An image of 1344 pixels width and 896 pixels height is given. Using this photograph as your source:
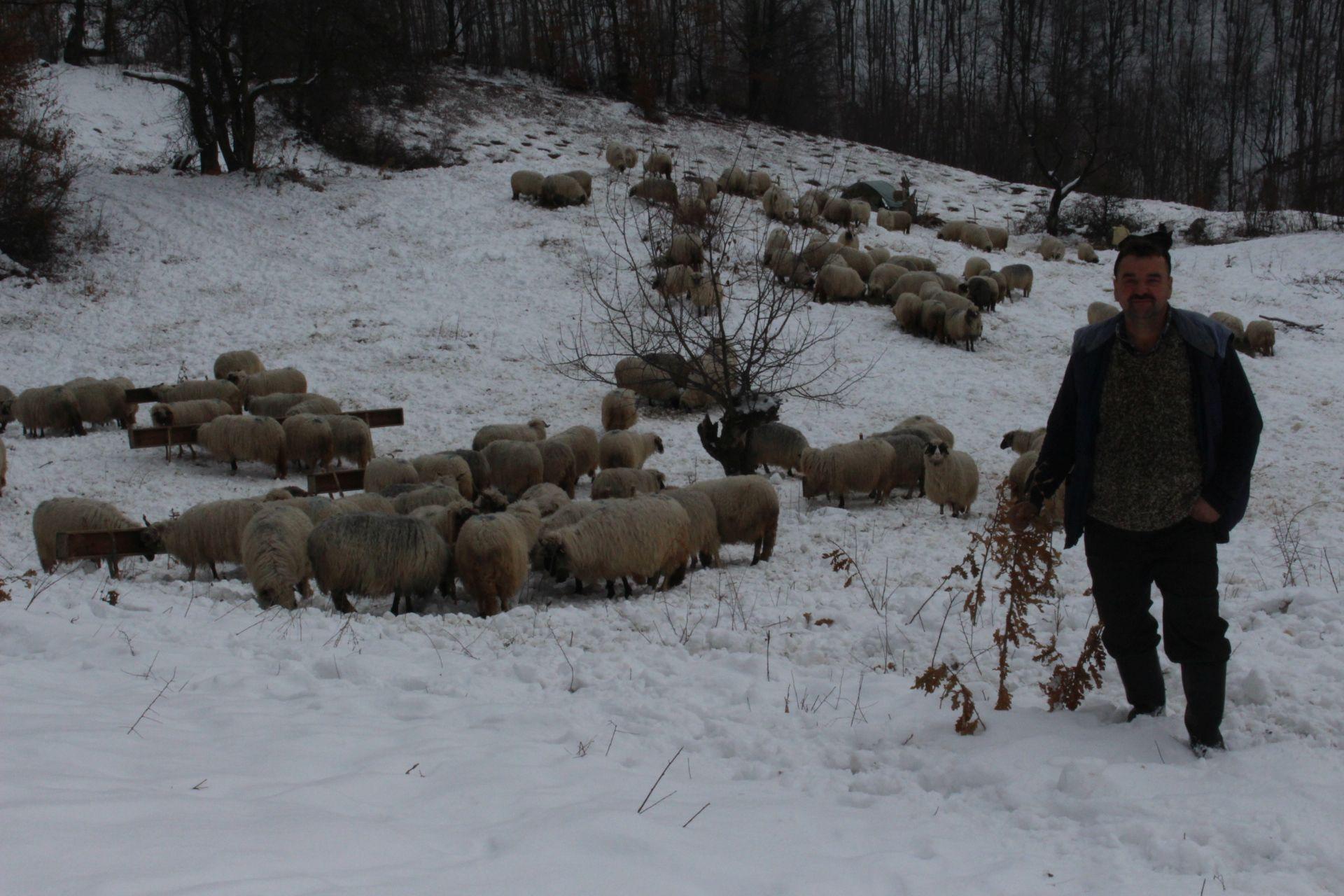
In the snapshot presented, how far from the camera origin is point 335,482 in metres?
10.5

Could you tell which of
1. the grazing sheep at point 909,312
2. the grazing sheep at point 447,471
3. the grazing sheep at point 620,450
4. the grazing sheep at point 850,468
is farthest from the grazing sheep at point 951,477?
the grazing sheep at point 909,312

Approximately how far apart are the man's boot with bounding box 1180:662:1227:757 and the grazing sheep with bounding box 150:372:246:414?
1296 cm

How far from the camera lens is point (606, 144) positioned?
1242 inches

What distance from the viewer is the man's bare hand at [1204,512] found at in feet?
11.5

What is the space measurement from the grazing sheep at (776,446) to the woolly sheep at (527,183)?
14.9 metres

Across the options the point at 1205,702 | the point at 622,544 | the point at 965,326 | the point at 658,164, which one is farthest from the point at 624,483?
the point at 658,164

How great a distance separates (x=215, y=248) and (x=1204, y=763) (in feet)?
71.9

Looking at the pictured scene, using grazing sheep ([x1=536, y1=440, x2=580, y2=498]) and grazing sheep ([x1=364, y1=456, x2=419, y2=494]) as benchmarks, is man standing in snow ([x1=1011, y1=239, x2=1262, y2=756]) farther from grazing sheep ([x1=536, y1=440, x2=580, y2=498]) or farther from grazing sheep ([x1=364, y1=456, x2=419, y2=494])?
grazing sheep ([x1=536, y1=440, x2=580, y2=498])

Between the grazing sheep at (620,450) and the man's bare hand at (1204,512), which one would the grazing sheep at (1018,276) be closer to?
the grazing sheep at (620,450)

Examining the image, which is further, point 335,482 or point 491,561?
point 335,482

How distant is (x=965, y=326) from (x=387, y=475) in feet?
41.5

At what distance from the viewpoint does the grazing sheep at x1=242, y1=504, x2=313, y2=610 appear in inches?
275

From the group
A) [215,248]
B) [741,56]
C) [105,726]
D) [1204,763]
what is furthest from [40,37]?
[1204,763]

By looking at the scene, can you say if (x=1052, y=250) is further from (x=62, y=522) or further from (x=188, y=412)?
(x=62, y=522)
